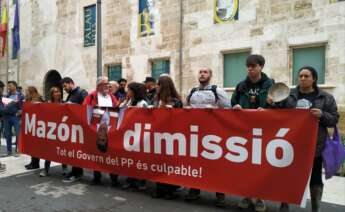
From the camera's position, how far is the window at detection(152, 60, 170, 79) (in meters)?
13.2

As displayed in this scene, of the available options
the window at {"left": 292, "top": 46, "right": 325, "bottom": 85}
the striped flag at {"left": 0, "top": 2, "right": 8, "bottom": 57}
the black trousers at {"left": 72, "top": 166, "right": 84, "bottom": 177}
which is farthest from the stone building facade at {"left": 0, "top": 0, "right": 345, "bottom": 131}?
the black trousers at {"left": 72, "top": 166, "right": 84, "bottom": 177}

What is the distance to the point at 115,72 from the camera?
1515cm

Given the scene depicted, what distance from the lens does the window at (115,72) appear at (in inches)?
588

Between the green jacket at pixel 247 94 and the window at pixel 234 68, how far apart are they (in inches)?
272

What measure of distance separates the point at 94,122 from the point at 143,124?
1.02 metres

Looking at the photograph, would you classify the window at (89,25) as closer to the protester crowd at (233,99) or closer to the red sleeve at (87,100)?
the protester crowd at (233,99)

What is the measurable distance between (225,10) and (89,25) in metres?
7.10

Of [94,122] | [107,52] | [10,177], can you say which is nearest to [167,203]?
[94,122]

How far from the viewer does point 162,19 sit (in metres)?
13.2

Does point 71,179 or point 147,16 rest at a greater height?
point 147,16

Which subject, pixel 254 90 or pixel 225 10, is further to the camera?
pixel 225 10

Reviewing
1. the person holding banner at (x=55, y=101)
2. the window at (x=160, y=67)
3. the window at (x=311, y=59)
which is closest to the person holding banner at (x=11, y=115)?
the person holding banner at (x=55, y=101)

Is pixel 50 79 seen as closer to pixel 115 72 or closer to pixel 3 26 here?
pixel 3 26

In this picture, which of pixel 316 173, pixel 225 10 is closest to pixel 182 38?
pixel 225 10
